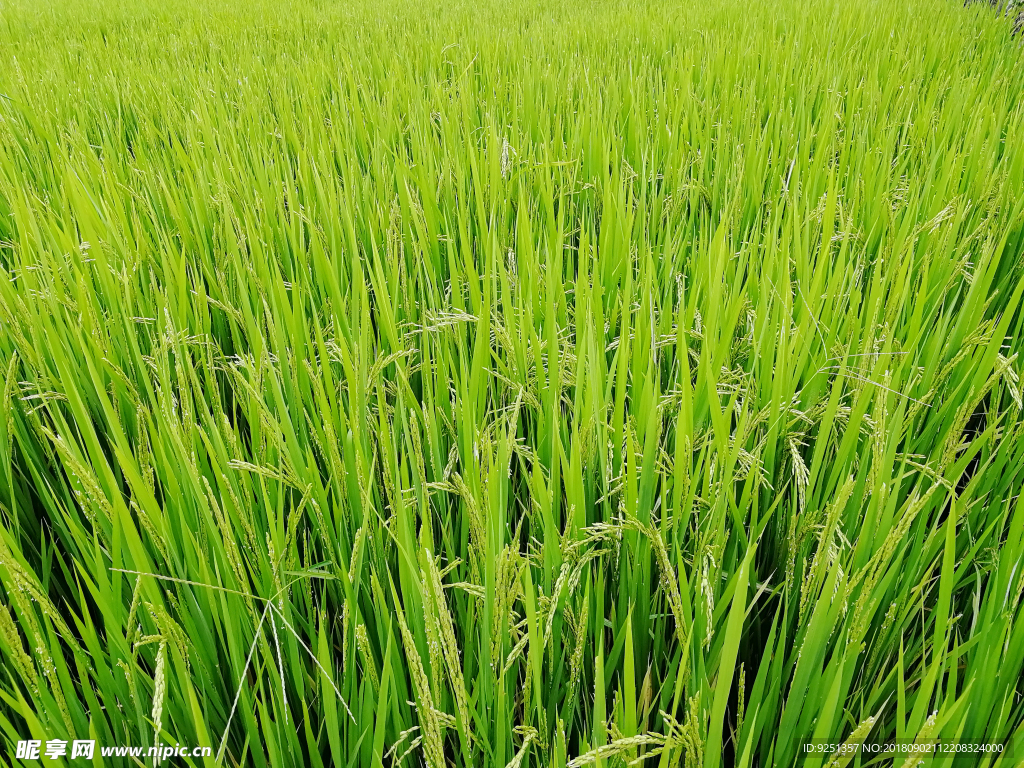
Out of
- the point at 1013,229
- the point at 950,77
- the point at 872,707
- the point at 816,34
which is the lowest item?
Result: the point at 872,707

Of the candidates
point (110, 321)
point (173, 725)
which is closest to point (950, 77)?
point (110, 321)

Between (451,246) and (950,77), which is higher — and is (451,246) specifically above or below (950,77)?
below

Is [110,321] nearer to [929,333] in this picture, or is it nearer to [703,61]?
[929,333]

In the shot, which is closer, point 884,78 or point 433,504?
point 433,504

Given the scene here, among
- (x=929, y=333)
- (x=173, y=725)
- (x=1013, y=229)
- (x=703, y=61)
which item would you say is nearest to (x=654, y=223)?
(x=929, y=333)

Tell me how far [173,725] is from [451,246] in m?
0.88

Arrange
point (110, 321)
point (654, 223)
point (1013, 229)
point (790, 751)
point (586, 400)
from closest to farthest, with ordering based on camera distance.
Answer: point (790, 751)
point (586, 400)
point (110, 321)
point (1013, 229)
point (654, 223)

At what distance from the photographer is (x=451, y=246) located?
1.21 meters

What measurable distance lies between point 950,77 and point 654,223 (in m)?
2.03

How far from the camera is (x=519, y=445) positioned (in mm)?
794

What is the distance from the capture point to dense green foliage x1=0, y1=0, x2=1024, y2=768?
22.2 inches

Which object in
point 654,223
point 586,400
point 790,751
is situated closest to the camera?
point 790,751

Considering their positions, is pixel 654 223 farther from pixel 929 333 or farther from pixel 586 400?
pixel 586 400

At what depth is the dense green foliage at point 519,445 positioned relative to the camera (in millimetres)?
563
